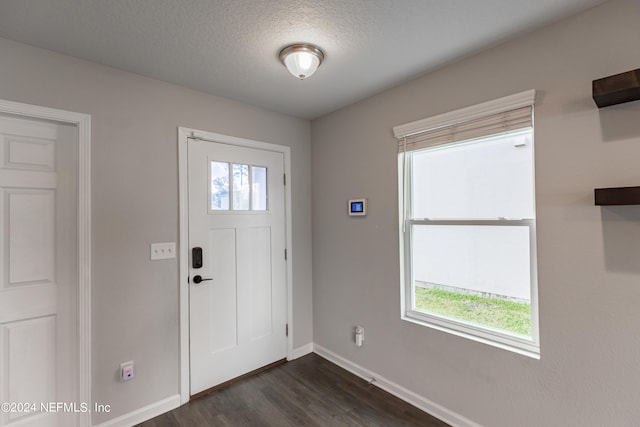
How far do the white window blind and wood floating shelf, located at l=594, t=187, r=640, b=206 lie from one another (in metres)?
0.54

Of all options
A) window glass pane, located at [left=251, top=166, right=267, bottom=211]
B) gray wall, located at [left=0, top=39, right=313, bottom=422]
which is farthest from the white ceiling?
window glass pane, located at [left=251, top=166, right=267, bottom=211]

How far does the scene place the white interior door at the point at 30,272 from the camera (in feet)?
5.76

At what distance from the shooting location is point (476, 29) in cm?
169

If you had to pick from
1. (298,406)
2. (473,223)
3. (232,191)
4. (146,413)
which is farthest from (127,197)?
(473,223)

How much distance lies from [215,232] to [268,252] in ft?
1.88

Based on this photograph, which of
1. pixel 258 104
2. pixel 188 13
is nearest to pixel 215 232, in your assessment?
pixel 258 104

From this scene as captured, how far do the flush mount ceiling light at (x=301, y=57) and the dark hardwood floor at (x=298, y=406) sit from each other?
2412 mm

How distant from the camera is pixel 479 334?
6.48ft

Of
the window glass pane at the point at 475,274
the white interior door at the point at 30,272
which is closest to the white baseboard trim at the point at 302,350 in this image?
the window glass pane at the point at 475,274

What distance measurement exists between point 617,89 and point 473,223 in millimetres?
987

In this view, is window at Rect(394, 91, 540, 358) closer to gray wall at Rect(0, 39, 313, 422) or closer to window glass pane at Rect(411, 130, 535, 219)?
window glass pane at Rect(411, 130, 535, 219)

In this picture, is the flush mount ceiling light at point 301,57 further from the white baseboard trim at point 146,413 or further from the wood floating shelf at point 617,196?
the white baseboard trim at point 146,413

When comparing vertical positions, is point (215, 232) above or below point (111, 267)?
above

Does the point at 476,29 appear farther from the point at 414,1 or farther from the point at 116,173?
the point at 116,173
